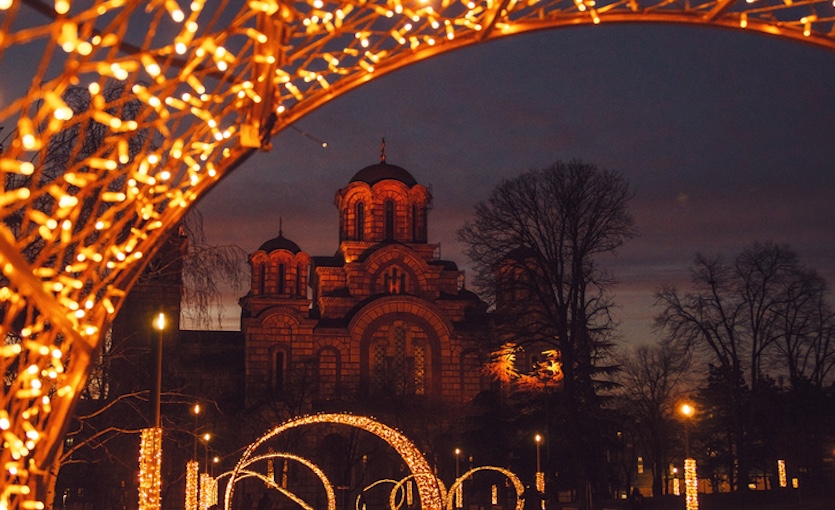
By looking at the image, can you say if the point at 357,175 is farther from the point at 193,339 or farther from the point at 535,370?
the point at 535,370

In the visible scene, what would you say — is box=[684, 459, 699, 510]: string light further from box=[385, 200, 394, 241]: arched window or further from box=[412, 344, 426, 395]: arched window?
box=[385, 200, 394, 241]: arched window

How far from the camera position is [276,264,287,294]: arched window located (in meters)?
50.9

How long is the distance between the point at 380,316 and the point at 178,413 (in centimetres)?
2278

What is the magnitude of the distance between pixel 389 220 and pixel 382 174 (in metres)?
2.49

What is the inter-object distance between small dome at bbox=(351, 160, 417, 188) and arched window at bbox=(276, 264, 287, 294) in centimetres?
591

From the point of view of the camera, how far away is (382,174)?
1994 inches

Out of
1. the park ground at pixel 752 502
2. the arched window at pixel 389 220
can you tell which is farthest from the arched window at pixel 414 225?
the park ground at pixel 752 502

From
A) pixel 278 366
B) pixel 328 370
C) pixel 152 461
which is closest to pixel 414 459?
pixel 152 461

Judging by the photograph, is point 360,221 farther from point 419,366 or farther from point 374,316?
point 419,366

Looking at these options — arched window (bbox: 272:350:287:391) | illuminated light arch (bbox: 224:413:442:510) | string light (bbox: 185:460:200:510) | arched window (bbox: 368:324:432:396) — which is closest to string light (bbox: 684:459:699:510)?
illuminated light arch (bbox: 224:413:442:510)

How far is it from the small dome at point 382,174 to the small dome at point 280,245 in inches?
194

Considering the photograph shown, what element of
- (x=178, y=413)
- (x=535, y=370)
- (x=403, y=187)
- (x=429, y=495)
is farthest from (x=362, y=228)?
(x=429, y=495)

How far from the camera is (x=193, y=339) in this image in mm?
51562

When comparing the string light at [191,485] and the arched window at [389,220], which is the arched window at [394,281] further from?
the string light at [191,485]
